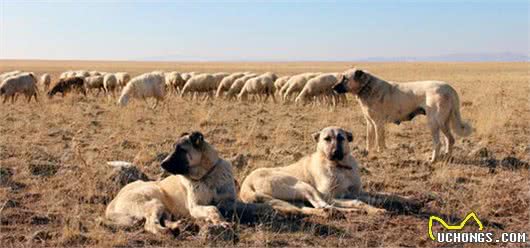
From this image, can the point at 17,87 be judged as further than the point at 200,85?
No

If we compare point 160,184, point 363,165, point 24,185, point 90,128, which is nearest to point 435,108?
point 363,165

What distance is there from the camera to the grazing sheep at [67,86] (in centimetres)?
2762

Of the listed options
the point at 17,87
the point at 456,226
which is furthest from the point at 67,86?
the point at 456,226

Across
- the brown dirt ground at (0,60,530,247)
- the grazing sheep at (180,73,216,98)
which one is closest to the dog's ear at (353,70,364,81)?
the brown dirt ground at (0,60,530,247)

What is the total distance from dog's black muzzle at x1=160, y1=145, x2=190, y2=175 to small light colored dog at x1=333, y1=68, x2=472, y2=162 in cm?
520

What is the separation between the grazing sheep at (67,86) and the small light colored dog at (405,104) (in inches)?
755

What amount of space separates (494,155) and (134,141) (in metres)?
7.08

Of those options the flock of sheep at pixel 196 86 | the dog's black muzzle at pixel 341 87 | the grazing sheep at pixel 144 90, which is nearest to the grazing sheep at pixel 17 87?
the flock of sheep at pixel 196 86

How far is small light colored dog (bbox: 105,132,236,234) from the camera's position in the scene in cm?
647

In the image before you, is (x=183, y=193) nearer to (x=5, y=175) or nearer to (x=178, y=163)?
(x=178, y=163)

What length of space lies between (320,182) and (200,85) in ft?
72.2

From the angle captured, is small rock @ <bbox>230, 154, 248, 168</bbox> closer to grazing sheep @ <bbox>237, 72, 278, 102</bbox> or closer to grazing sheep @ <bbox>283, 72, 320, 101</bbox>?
grazing sheep @ <bbox>283, 72, 320, 101</bbox>

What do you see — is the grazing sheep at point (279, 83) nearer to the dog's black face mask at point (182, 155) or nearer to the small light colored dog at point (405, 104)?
the small light colored dog at point (405, 104)

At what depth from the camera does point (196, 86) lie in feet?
94.6
